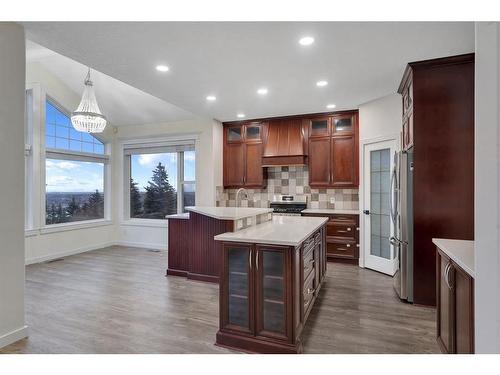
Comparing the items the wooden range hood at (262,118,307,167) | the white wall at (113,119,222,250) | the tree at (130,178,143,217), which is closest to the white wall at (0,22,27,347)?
the white wall at (113,119,222,250)

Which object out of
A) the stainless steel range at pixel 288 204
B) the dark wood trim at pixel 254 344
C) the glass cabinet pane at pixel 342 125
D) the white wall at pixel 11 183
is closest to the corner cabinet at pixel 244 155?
the stainless steel range at pixel 288 204

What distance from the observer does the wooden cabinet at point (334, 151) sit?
4.96 m

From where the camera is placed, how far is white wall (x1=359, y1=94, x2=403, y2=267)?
409 centimetres

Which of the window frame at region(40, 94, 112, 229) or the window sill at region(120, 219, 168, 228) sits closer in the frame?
the window frame at region(40, 94, 112, 229)

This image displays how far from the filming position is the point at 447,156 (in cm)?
301

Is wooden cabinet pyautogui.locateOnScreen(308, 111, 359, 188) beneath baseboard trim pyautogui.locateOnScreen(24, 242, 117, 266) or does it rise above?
above

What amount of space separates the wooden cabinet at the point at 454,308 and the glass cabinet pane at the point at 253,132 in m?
4.12

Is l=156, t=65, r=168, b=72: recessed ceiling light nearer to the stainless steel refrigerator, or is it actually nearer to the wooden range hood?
the wooden range hood

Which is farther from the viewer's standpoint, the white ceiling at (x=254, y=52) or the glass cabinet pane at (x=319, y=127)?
the glass cabinet pane at (x=319, y=127)

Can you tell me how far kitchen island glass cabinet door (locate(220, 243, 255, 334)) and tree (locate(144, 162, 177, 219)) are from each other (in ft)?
13.5

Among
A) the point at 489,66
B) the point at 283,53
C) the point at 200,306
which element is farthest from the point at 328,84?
the point at 200,306

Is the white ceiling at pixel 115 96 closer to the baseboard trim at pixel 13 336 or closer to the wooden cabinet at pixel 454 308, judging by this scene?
the baseboard trim at pixel 13 336

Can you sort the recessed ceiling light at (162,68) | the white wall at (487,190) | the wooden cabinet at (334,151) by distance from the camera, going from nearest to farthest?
1. the white wall at (487,190)
2. the recessed ceiling light at (162,68)
3. the wooden cabinet at (334,151)

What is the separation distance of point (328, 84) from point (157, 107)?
11.2ft
